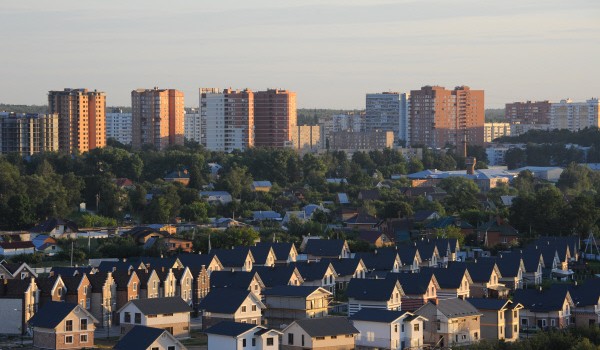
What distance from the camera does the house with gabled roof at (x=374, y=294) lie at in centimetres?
2050

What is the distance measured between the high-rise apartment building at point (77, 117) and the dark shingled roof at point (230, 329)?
1651 inches

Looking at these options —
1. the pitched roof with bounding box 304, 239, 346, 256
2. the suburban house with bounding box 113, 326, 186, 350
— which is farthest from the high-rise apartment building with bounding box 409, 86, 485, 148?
the suburban house with bounding box 113, 326, 186, 350

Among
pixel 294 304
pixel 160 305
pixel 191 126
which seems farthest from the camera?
pixel 191 126

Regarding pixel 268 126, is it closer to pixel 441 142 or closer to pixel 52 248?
pixel 441 142

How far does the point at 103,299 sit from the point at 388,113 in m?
60.2

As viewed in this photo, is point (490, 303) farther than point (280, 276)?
No

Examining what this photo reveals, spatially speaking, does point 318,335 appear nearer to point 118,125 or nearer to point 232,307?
point 232,307

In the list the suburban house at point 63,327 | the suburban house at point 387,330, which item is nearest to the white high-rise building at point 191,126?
the suburban house at point 63,327

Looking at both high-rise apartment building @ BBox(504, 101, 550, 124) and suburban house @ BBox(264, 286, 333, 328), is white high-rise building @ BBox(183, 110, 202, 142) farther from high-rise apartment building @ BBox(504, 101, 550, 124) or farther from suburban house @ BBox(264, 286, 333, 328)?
suburban house @ BBox(264, 286, 333, 328)

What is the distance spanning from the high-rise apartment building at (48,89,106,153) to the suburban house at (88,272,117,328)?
127 feet

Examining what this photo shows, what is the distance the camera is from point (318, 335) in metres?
17.4

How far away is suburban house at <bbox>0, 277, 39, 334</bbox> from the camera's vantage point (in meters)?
19.0

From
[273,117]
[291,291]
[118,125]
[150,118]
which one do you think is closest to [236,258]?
[291,291]

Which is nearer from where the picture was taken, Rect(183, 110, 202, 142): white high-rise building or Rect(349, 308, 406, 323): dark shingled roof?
Rect(349, 308, 406, 323): dark shingled roof
